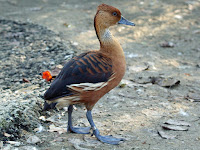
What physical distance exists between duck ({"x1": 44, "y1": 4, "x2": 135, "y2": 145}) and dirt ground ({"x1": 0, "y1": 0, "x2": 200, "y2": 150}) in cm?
37

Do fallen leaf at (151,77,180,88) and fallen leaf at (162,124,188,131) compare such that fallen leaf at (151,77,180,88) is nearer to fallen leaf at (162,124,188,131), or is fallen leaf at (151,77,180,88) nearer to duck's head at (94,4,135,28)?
fallen leaf at (162,124,188,131)

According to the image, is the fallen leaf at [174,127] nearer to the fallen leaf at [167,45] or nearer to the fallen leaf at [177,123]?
the fallen leaf at [177,123]

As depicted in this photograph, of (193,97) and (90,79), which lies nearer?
(90,79)

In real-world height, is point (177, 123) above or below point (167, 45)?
below

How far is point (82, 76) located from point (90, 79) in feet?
0.28

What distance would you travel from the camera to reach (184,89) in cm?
472

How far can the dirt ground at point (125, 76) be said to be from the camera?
11.5 feet

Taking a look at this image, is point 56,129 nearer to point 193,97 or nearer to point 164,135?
point 164,135

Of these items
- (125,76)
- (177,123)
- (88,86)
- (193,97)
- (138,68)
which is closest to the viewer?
(88,86)

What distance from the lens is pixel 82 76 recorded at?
10.9 ft

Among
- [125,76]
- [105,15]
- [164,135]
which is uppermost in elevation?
[105,15]

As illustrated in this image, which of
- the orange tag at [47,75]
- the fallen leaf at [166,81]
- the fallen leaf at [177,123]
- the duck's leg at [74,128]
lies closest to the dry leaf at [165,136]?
the fallen leaf at [177,123]

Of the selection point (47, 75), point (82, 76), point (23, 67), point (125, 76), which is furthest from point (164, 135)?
point (23, 67)

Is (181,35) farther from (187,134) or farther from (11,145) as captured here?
(11,145)
